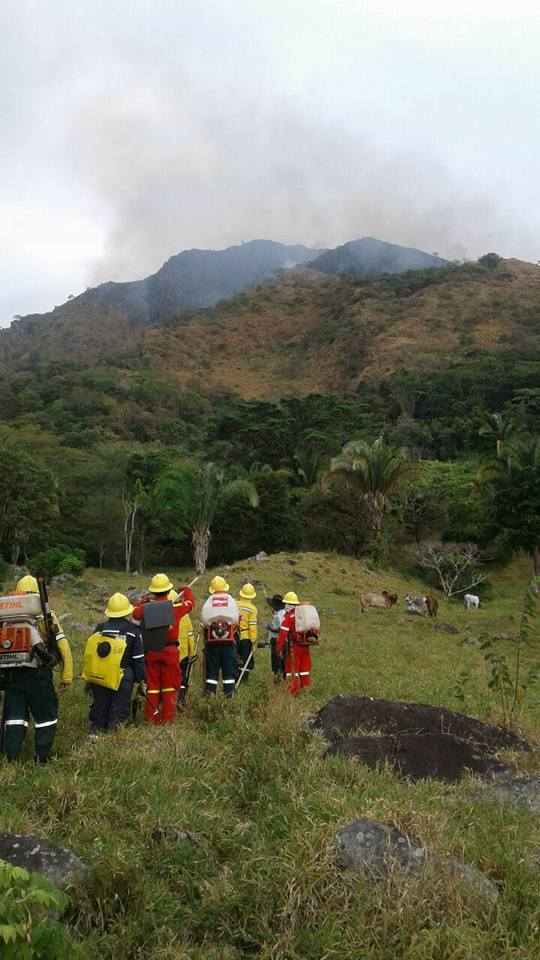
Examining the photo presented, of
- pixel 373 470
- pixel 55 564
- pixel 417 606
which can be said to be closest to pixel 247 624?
pixel 417 606

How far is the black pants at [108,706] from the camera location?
5.73 metres

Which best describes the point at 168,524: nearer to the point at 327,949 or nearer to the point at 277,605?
the point at 277,605

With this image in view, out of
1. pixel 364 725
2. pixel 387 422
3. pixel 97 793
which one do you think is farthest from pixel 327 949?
pixel 387 422

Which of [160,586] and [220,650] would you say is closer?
[160,586]

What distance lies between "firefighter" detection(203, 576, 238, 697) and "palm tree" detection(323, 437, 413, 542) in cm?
1683

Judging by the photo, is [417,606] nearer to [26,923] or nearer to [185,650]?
[185,650]

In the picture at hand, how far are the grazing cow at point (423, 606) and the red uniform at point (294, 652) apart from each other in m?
10.6

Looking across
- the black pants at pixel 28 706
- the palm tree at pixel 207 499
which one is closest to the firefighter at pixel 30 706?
the black pants at pixel 28 706

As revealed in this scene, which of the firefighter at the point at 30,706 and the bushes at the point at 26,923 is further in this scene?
Result: the firefighter at the point at 30,706

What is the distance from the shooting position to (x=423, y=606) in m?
18.9

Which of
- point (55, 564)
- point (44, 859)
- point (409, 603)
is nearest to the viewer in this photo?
point (44, 859)

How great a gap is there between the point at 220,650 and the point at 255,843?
4.01m

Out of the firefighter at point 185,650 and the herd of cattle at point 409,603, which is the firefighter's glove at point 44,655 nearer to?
the firefighter at point 185,650

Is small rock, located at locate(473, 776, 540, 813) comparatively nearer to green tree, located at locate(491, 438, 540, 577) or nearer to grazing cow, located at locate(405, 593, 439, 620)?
grazing cow, located at locate(405, 593, 439, 620)
